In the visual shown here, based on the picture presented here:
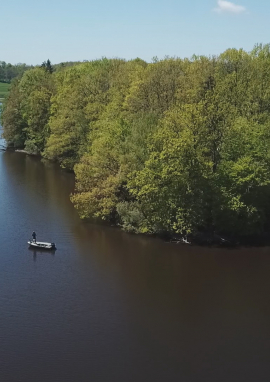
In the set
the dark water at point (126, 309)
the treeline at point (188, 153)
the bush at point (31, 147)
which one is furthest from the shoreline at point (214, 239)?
the bush at point (31, 147)

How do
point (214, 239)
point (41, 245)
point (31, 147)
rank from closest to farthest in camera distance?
point (41, 245)
point (214, 239)
point (31, 147)

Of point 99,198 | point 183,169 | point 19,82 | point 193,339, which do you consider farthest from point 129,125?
point 19,82

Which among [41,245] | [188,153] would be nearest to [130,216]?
[188,153]

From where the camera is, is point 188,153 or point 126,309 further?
point 188,153

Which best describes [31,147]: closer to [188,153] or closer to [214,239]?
[188,153]

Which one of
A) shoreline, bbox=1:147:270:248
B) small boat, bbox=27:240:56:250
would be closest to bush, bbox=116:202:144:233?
shoreline, bbox=1:147:270:248

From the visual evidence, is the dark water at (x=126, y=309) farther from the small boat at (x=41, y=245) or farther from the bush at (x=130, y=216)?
the bush at (x=130, y=216)
